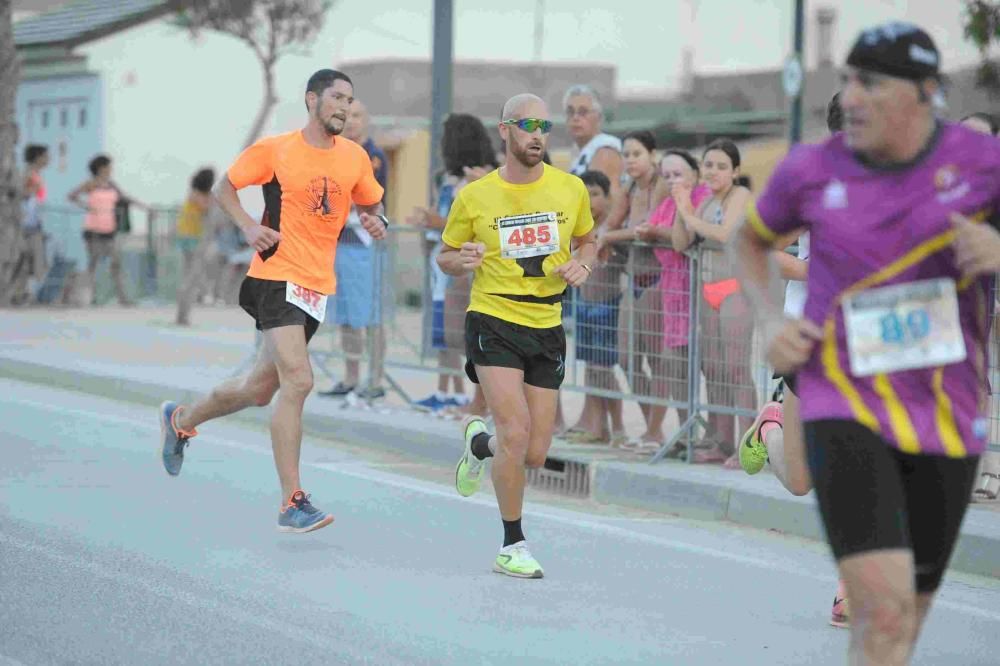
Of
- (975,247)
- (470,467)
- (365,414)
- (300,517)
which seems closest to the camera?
(975,247)

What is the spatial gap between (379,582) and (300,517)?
96 centimetres

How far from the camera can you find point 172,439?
31.1 feet

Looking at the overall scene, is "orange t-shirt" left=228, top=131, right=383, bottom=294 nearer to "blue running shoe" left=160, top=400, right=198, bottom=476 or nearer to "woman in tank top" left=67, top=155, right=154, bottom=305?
"blue running shoe" left=160, top=400, right=198, bottom=476

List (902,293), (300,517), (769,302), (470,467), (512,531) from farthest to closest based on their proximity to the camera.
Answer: (470,467)
(300,517)
(512,531)
(769,302)
(902,293)

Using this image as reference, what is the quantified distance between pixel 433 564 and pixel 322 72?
7.94ft

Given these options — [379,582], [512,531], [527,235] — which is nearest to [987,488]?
[512,531]

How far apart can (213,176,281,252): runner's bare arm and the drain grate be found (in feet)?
8.10

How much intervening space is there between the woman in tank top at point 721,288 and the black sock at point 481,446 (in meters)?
2.07

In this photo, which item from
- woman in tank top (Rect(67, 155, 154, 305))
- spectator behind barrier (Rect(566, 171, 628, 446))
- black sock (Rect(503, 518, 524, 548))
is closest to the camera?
black sock (Rect(503, 518, 524, 548))

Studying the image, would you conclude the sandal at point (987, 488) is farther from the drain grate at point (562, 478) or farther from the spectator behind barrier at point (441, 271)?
the spectator behind barrier at point (441, 271)

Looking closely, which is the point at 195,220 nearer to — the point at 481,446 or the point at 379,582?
the point at 481,446

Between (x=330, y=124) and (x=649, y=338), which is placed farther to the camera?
(x=649, y=338)

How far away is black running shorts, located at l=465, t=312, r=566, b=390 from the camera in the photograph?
7.80 meters

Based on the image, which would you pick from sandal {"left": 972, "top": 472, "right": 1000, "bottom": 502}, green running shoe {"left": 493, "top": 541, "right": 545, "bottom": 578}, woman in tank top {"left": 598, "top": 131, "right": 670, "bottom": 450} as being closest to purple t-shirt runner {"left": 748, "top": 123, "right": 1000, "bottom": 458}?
green running shoe {"left": 493, "top": 541, "right": 545, "bottom": 578}
